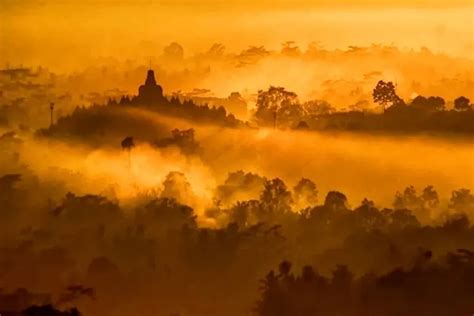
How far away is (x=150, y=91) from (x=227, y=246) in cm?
44

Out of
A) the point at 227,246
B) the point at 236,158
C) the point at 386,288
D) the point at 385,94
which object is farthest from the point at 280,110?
the point at 386,288

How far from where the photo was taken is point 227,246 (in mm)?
1838

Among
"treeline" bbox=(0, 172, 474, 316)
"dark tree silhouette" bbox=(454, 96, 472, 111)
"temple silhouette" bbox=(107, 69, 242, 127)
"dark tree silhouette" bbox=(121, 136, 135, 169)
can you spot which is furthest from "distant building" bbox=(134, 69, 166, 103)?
"dark tree silhouette" bbox=(454, 96, 472, 111)

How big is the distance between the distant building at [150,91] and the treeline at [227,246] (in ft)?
0.69

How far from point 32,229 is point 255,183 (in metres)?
0.58

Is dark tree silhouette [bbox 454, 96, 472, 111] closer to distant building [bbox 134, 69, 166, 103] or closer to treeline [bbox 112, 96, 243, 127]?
treeline [bbox 112, 96, 243, 127]

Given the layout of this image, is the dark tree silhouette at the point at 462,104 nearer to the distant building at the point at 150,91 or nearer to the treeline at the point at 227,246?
the treeline at the point at 227,246

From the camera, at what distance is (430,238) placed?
182 cm

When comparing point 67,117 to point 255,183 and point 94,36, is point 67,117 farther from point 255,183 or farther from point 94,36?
point 255,183

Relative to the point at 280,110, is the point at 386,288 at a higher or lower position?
lower

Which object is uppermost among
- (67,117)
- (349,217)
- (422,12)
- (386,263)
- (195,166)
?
(422,12)

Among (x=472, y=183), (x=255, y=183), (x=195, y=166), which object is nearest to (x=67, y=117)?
(x=195, y=166)

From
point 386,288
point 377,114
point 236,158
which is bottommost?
point 386,288

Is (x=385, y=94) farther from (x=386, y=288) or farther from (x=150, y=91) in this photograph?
(x=150, y=91)
